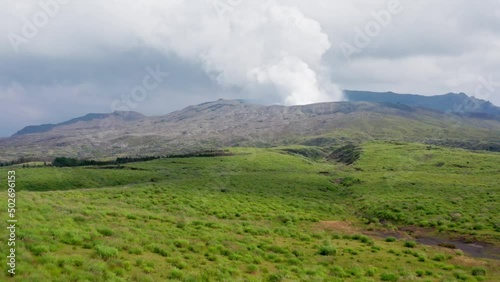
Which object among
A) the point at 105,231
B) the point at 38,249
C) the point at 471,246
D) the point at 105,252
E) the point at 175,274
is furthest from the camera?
the point at 471,246

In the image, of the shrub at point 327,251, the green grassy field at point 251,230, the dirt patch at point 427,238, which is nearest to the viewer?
the green grassy field at point 251,230

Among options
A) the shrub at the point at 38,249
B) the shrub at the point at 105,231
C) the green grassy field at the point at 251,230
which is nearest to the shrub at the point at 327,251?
the green grassy field at the point at 251,230

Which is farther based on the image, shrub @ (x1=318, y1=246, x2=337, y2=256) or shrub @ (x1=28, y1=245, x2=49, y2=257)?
shrub @ (x1=318, y1=246, x2=337, y2=256)

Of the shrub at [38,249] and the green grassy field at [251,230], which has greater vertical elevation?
the shrub at [38,249]

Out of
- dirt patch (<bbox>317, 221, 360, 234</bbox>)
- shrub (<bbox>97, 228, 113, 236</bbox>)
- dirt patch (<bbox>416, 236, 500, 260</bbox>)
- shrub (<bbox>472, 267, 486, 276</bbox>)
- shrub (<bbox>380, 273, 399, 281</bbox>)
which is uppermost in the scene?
shrub (<bbox>97, 228, 113, 236</bbox>)

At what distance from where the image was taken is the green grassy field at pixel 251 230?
19719 millimetres

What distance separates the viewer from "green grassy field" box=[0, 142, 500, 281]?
64.7 ft

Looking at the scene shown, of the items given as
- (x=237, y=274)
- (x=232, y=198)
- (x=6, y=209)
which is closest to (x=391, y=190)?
(x=232, y=198)

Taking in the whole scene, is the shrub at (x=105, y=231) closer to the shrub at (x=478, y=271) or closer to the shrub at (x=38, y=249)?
the shrub at (x=38, y=249)

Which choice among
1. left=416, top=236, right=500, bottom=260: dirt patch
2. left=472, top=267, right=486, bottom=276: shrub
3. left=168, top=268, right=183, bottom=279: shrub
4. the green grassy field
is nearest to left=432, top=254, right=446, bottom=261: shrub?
the green grassy field

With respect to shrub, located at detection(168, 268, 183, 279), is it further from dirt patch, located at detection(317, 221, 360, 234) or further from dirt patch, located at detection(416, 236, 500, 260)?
dirt patch, located at detection(416, 236, 500, 260)

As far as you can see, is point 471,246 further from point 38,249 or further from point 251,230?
point 38,249

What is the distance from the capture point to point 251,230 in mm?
34656

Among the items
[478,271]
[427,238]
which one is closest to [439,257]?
[478,271]
